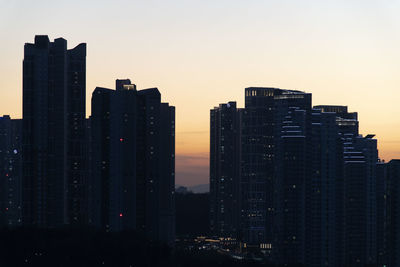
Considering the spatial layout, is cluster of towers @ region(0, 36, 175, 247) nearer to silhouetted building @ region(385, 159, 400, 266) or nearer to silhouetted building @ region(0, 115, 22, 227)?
silhouetted building @ region(0, 115, 22, 227)

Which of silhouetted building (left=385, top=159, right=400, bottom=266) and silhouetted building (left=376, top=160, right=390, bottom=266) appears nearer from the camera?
silhouetted building (left=385, top=159, right=400, bottom=266)

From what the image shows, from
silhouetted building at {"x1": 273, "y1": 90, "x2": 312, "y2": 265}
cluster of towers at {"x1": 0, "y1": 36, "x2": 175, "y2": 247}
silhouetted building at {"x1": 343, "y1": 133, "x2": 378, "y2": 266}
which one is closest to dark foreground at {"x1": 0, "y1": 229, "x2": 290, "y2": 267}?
cluster of towers at {"x1": 0, "y1": 36, "x2": 175, "y2": 247}

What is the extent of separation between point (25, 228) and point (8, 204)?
2199 inches

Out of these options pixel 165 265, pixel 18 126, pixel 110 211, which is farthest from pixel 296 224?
pixel 18 126

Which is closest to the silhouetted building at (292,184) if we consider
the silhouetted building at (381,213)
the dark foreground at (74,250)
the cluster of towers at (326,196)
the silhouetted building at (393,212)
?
the cluster of towers at (326,196)

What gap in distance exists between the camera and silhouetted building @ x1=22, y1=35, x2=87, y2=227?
443 ft

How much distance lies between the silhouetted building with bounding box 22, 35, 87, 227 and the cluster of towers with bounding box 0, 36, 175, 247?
147mm

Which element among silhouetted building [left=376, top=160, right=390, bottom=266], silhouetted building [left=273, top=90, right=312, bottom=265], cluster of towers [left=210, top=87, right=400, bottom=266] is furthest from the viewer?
silhouetted building [left=376, top=160, right=390, bottom=266]

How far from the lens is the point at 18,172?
16775cm

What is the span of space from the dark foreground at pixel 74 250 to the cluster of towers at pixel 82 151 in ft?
60.4

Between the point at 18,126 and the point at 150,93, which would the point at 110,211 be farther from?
the point at 18,126

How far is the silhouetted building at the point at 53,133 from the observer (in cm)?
13512

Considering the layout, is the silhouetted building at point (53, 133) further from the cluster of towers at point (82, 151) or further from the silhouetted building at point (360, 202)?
the silhouetted building at point (360, 202)

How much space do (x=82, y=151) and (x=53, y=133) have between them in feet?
24.7
